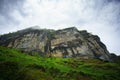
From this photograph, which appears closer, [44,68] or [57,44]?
[44,68]

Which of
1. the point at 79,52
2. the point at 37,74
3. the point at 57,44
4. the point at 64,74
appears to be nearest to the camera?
the point at 37,74

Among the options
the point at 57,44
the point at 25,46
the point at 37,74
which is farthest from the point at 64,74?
the point at 25,46

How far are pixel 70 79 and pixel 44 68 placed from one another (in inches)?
554

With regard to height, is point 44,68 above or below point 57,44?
below

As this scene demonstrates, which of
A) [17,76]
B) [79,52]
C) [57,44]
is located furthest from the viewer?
[57,44]

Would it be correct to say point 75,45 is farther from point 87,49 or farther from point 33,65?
point 33,65

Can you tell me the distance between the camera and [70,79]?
242 feet

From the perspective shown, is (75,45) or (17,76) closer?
(17,76)

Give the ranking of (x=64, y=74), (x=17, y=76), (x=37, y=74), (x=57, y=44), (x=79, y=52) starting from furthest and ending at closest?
(x=57, y=44) < (x=79, y=52) < (x=64, y=74) < (x=37, y=74) < (x=17, y=76)

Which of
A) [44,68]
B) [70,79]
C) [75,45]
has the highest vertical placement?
[75,45]

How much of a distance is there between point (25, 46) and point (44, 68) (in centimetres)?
11200

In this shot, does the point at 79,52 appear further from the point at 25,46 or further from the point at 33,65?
the point at 33,65

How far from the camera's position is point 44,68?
81625 millimetres

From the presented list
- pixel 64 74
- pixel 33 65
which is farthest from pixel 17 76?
pixel 64 74
